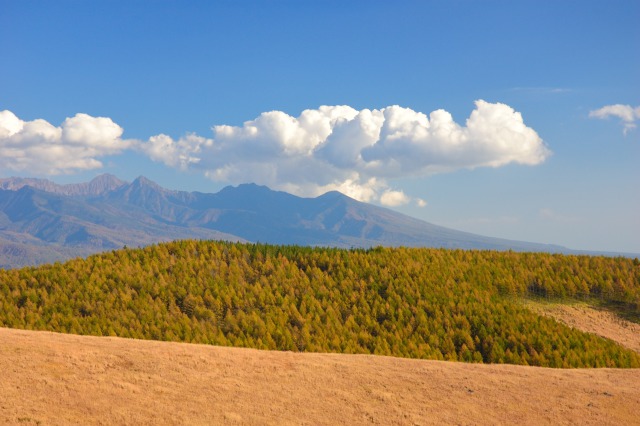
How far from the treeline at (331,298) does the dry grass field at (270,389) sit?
16.7 feet

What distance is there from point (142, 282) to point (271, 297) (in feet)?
18.8

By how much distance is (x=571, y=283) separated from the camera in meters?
22.2

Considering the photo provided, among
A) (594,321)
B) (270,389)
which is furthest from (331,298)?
(270,389)

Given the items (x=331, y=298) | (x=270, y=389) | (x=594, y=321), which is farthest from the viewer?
(x=331, y=298)

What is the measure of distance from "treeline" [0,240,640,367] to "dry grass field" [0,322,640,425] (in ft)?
16.7

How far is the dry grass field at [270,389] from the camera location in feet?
27.3

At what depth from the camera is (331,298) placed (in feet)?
65.8

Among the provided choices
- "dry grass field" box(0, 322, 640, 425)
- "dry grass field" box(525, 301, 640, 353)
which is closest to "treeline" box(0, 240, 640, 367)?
"dry grass field" box(525, 301, 640, 353)

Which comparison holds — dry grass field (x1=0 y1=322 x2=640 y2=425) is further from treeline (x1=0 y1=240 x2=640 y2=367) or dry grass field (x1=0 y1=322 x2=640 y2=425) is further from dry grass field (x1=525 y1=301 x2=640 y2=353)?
dry grass field (x1=525 y1=301 x2=640 y2=353)

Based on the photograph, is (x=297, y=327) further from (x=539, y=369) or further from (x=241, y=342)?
(x=539, y=369)

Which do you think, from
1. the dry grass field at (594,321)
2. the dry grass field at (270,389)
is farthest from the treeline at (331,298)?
the dry grass field at (270,389)

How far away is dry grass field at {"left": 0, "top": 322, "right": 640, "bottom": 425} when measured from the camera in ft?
27.3

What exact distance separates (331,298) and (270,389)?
35.3 ft

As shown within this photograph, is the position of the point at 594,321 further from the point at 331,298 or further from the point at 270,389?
the point at 270,389
